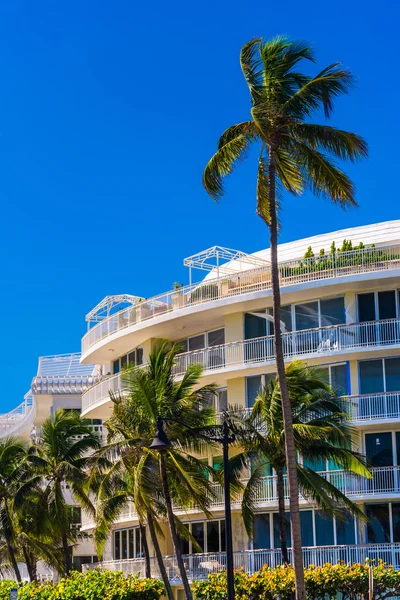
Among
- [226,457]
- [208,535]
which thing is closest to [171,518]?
[208,535]

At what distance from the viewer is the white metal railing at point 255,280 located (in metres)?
42.6

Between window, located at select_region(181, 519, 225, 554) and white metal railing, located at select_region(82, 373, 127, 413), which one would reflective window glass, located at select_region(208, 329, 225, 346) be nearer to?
white metal railing, located at select_region(82, 373, 127, 413)

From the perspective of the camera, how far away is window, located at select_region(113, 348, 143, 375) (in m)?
51.3

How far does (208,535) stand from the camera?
45.3m

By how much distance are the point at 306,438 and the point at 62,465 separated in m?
13.2

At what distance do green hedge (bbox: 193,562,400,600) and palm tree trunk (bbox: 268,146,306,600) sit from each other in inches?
160

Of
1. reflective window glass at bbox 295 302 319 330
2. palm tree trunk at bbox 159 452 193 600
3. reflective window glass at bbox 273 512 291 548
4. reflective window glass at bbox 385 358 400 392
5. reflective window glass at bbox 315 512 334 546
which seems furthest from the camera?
reflective window glass at bbox 295 302 319 330

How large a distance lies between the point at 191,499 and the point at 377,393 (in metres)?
7.62

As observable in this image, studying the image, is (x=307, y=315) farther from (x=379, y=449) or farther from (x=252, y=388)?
(x=379, y=449)

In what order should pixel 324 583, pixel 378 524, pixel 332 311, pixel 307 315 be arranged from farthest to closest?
pixel 307 315, pixel 332 311, pixel 378 524, pixel 324 583

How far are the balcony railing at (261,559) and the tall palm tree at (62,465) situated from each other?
3143 millimetres

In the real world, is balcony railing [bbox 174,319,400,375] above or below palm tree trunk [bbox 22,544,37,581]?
above

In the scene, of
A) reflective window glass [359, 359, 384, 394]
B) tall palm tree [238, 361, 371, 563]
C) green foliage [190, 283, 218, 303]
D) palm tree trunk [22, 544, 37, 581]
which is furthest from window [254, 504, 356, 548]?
palm tree trunk [22, 544, 37, 581]

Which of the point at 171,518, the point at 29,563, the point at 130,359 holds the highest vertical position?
the point at 130,359
